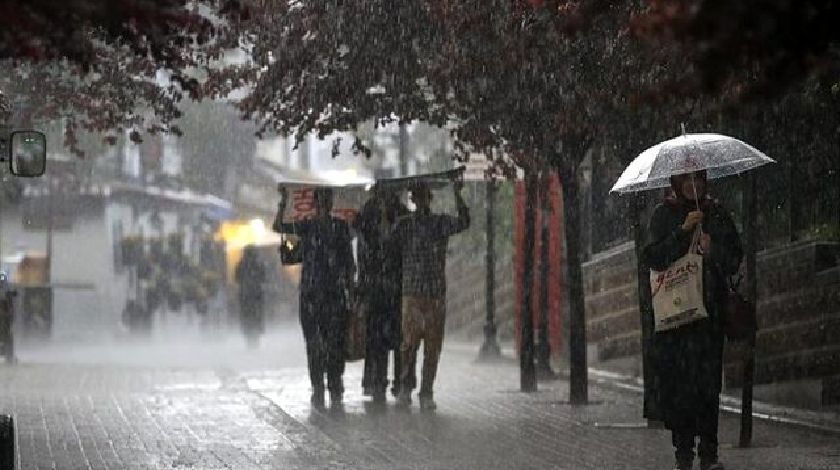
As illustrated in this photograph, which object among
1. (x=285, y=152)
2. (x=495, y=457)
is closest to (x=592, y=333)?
(x=495, y=457)

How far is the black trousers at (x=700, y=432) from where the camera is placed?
10.4 m

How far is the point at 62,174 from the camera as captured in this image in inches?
1604

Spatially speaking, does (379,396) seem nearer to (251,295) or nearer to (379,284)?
(379,284)

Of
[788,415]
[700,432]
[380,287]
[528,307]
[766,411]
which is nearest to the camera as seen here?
[700,432]

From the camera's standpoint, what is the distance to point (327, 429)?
1389 cm

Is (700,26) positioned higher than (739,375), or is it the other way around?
(700,26)

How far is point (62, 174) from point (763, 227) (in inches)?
985

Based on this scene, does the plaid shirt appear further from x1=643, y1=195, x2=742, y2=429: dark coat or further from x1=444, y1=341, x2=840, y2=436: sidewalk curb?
x1=643, y1=195, x2=742, y2=429: dark coat

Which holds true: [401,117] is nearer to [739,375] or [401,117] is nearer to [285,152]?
[739,375]

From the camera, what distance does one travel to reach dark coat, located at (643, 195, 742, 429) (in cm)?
1031

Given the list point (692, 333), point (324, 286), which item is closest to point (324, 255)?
point (324, 286)

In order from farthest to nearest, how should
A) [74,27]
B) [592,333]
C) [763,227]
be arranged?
[592,333]
[763,227]
[74,27]

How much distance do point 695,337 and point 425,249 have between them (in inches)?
213

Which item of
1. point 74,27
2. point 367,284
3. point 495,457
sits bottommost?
point 495,457
